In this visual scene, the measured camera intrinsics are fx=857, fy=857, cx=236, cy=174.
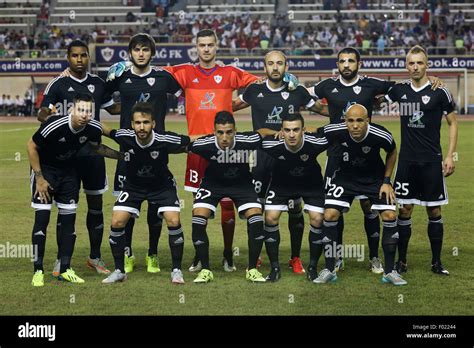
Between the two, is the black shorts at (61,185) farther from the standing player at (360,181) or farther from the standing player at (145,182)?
the standing player at (360,181)

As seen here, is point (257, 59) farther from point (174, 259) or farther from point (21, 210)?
point (174, 259)

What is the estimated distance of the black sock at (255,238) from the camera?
31.6 feet

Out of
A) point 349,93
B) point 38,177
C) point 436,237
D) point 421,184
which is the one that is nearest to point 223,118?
point 349,93

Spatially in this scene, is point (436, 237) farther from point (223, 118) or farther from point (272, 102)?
point (223, 118)

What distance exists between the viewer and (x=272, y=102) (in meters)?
10.3

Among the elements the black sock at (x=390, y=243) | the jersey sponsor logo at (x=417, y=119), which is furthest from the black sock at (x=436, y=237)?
the jersey sponsor logo at (x=417, y=119)

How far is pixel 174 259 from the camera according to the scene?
954cm

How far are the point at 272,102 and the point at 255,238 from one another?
68.8 inches

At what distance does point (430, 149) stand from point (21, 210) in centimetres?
810

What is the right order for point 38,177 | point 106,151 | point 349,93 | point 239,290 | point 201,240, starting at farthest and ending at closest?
point 349,93 → point 106,151 → point 201,240 → point 38,177 → point 239,290

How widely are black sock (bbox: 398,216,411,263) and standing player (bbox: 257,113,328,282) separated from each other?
99 cm

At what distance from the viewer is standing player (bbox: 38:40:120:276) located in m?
10.0

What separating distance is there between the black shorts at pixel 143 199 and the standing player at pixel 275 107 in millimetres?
1254

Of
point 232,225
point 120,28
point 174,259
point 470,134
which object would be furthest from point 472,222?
point 120,28
